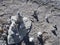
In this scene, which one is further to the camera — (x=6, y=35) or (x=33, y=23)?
(x=33, y=23)

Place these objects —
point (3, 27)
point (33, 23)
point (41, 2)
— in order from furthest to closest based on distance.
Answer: point (41, 2) < point (33, 23) < point (3, 27)

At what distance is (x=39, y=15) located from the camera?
7828mm

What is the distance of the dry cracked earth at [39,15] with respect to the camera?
6.45 metres

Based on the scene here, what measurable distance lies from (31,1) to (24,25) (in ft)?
→ 9.13

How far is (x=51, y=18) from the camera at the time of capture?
25.4ft

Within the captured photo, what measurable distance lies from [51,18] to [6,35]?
256cm

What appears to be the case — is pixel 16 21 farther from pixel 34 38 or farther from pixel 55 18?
pixel 55 18

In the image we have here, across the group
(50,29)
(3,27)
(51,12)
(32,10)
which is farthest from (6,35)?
(51,12)

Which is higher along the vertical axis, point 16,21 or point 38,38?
point 16,21

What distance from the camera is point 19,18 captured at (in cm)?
605

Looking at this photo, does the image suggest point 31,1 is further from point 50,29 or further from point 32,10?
point 50,29

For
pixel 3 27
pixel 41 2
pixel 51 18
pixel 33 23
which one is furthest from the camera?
pixel 41 2

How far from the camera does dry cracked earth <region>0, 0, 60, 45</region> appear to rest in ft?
21.2

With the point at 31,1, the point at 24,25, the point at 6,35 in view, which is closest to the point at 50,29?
the point at 24,25
